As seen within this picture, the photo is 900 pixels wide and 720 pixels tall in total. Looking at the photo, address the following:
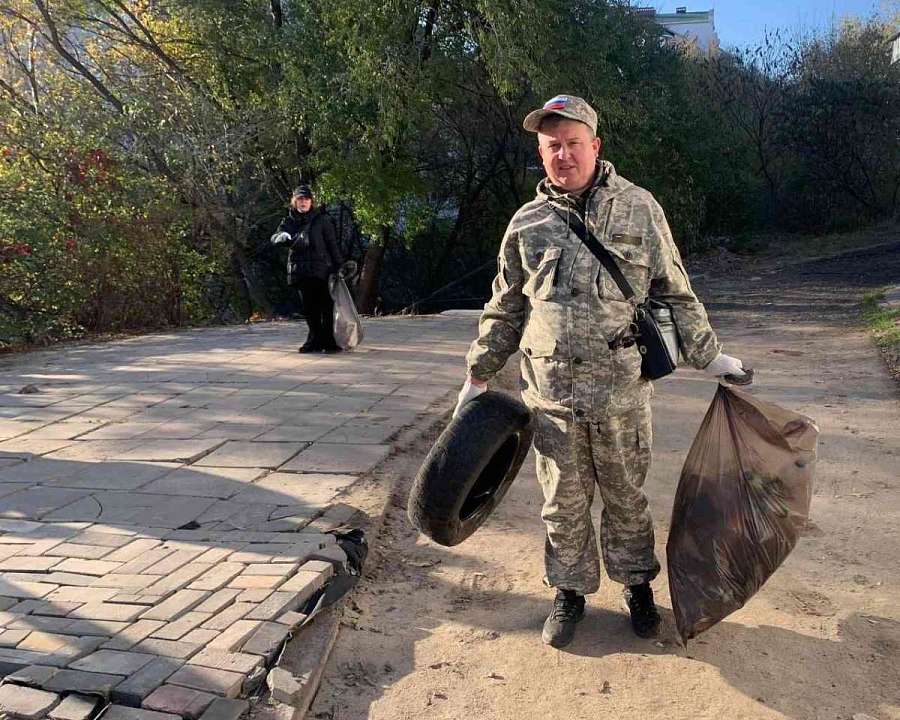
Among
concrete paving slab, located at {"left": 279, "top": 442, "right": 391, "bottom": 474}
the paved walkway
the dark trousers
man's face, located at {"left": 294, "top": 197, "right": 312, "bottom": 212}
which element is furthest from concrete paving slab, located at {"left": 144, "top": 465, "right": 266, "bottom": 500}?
man's face, located at {"left": 294, "top": 197, "right": 312, "bottom": 212}

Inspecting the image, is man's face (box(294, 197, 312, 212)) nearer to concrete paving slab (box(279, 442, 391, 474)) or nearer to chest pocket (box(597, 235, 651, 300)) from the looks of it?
concrete paving slab (box(279, 442, 391, 474))

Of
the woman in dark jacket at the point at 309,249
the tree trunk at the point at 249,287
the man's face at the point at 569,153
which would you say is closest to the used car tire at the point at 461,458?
the man's face at the point at 569,153

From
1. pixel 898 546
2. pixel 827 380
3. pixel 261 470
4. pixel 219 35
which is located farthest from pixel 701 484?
pixel 219 35

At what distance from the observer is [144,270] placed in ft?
42.6

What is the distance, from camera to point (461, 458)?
120 inches

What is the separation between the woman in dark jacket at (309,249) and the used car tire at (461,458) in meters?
5.50

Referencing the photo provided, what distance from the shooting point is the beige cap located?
2.88 meters

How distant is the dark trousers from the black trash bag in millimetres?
5901

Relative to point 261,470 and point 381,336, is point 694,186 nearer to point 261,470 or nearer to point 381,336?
point 381,336

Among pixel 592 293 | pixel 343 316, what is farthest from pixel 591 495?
pixel 343 316

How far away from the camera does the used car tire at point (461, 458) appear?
304 centimetres

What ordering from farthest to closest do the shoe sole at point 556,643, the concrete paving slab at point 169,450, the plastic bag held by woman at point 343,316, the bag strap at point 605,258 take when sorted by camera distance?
the plastic bag held by woman at point 343,316
the concrete paving slab at point 169,450
the shoe sole at point 556,643
the bag strap at point 605,258

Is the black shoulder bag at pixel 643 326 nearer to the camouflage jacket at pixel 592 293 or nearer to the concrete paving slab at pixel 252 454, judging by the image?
the camouflage jacket at pixel 592 293

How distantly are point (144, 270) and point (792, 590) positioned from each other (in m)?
11.4
